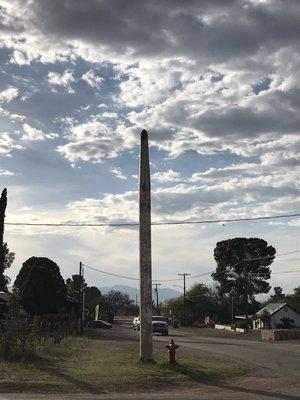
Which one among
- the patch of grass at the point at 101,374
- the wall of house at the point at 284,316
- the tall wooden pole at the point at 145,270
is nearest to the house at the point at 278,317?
the wall of house at the point at 284,316

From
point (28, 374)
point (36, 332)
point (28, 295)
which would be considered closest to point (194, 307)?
point (28, 295)

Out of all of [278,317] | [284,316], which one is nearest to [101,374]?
[278,317]

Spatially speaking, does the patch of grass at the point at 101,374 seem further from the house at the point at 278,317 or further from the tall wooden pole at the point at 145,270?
the house at the point at 278,317

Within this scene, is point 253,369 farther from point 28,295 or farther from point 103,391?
point 28,295

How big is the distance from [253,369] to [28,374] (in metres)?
7.61

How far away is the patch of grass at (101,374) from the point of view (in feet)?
45.2

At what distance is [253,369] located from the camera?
18.8 meters

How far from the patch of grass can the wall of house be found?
62.3 m

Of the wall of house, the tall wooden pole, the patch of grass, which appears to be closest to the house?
the wall of house

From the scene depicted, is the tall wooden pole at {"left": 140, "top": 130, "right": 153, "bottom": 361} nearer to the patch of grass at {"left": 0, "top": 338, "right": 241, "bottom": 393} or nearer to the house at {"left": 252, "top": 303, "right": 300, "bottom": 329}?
the patch of grass at {"left": 0, "top": 338, "right": 241, "bottom": 393}

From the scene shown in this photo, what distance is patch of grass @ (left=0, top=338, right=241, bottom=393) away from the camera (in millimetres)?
13789

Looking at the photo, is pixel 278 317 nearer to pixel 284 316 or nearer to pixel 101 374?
pixel 284 316

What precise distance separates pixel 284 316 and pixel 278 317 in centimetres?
106

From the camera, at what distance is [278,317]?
3150 inches
